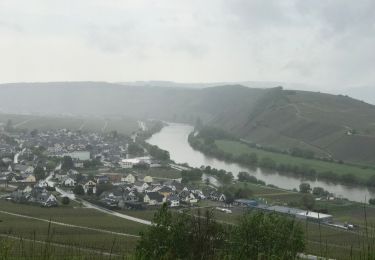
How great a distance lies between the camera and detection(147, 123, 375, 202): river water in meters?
38.7

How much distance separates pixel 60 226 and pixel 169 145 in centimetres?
4227

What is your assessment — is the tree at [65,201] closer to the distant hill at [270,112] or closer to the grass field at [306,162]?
the grass field at [306,162]

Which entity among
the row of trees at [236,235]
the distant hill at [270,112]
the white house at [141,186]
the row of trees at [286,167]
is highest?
the distant hill at [270,112]

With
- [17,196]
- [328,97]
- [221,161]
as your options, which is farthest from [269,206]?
[328,97]

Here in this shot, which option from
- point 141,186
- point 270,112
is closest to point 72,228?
point 141,186

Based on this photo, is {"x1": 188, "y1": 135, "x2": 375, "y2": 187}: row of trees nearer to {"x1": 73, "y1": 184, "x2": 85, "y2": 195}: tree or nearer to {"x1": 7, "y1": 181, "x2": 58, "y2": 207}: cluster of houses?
A: {"x1": 73, "y1": 184, "x2": 85, "y2": 195}: tree

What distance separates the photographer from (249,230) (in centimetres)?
1329

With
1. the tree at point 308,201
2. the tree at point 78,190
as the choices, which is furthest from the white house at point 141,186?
the tree at point 308,201

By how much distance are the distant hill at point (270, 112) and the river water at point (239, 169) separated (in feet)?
35.0

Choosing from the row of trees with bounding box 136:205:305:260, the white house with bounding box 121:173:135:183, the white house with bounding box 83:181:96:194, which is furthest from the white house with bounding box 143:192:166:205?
the row of trees with bounding box 136:205:305:260

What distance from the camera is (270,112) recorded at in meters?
81.0

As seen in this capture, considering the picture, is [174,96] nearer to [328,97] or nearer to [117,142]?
[328,97]

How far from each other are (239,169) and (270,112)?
34.1 m

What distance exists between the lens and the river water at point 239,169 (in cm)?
3866
